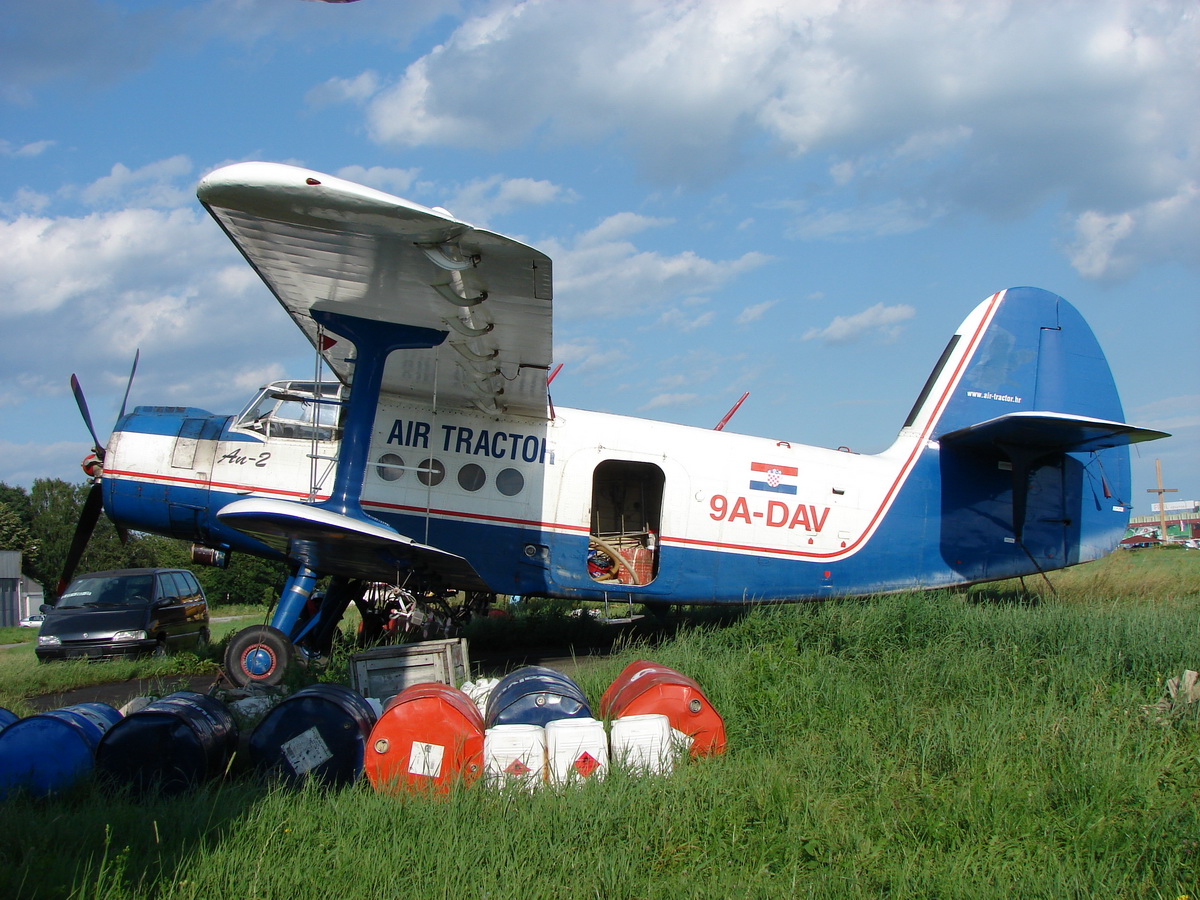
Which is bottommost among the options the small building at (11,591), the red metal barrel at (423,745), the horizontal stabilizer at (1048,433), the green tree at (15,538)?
the small building at (11,591)

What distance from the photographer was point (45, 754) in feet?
14.3

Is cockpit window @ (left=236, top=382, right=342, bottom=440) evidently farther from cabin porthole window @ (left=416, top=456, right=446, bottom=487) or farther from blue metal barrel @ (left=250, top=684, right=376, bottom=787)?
Result: blue metal barrel @ (left=250, top=684, right=376, bottom=787)

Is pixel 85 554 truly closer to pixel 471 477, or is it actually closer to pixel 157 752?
pixel 471 477

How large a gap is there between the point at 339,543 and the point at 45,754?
303 centimetres

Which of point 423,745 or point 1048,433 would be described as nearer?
point 423,745

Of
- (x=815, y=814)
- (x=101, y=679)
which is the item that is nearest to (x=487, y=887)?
(x=815, y=814)

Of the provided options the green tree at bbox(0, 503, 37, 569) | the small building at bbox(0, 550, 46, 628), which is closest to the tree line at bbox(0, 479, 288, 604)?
the green tree at bbox(0, 503, 37, 569)

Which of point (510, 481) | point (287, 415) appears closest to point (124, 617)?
point (287, 415)

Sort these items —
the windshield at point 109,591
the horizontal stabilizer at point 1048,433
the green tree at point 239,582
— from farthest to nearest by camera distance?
the green tree at point 239,582 < the windshield at point 109,591 < the horizontal stabilizer at point 1048,433

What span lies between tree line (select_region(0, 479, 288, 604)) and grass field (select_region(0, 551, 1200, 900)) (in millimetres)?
45558

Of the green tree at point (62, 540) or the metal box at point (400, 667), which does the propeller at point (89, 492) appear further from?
the green tree at point (62, 540)

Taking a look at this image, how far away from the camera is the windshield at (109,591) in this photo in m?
11.3

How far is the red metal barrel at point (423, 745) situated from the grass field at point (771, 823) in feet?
0.64

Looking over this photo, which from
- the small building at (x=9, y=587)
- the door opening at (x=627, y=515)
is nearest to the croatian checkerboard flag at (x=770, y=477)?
the door opening at (x=627, y=515)
